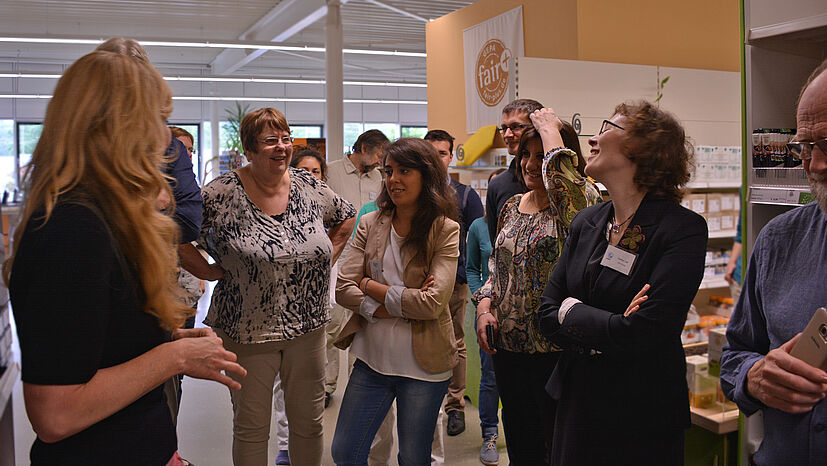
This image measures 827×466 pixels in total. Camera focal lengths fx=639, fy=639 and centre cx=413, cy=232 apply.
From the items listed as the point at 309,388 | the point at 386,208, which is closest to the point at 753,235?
the point at 386,208

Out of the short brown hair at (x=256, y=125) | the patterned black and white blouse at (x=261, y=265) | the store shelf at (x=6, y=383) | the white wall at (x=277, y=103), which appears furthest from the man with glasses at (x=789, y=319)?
the white wall at (x=277, y=103)

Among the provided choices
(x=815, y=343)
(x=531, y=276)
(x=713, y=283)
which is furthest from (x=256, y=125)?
(x=713, y=283)

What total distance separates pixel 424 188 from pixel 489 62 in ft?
14.5

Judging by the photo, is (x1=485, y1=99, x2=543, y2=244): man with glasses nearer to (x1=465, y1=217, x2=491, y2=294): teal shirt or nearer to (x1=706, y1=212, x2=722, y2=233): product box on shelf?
(x1=465, y1=217, x2=491, y2=294): teal shirt

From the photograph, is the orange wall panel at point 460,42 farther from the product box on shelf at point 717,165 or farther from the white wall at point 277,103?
the white wall at point 277,103

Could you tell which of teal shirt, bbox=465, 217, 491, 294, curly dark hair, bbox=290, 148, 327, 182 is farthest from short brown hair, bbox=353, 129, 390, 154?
teal shirt, bbox=465, 217, 491, 294

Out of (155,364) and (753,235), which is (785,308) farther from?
(155,364)

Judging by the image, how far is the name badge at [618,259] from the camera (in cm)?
184

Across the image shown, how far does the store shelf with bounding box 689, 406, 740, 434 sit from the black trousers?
0.71m

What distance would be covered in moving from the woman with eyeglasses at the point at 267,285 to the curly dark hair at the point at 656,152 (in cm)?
137

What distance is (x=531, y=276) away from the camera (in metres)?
2.45

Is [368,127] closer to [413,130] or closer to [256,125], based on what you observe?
[413,130]

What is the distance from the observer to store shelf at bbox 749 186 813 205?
1.87 m

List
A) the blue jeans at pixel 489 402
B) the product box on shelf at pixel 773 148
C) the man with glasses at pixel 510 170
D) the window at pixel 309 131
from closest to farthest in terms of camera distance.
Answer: the product box on shelf at pixel 773 148
the man with glasses at pixel 510 170
the blue jeans at pixel 489 402
the window at pixel 309 131
